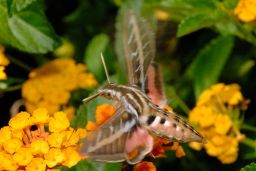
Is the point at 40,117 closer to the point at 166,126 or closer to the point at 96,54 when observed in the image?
the point at 166,126

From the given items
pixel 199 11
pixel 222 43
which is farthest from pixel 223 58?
pixel 199 11

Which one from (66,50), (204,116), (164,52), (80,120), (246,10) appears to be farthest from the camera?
(164,52)

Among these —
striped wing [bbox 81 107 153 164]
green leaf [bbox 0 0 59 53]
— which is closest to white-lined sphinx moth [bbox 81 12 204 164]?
striped wing [bbox 81 107 153 164]

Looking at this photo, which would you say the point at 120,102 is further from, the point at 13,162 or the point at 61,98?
the point at 61,98

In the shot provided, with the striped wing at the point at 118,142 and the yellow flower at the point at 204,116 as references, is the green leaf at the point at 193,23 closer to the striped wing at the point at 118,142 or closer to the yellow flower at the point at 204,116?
the yellow flower at the point at 204,116

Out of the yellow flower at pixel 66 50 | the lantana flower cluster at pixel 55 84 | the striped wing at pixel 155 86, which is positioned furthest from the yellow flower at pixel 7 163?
the yellow flower at pixel 66 50

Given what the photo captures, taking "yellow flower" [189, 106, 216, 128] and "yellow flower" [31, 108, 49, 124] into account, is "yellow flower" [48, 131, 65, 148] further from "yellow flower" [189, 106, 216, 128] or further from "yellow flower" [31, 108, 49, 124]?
"yellow flower" [189, 106, 216, 128]

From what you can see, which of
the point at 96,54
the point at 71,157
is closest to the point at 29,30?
the point at 96,54
